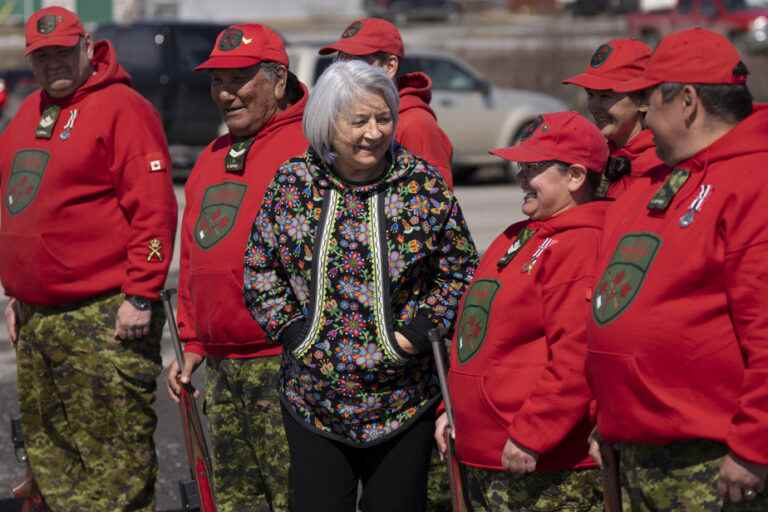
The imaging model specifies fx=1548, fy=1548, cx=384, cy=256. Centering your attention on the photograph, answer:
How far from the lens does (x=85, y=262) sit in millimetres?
5715

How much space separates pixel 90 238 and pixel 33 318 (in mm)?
408

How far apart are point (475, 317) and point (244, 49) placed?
1438mm

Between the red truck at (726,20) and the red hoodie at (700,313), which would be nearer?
the red hoodie at (700,313)

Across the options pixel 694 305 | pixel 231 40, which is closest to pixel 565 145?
pixel 694 305

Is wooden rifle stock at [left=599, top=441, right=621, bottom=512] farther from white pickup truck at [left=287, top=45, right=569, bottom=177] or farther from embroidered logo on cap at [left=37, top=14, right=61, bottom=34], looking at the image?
white pickup truck at [left=287, top=45, right=569, bottom=177]

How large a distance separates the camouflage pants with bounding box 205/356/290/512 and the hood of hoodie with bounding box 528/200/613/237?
4.06 feet

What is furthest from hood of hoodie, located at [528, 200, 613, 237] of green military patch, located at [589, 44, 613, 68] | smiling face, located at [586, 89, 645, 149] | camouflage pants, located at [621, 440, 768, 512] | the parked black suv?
the parked black suv

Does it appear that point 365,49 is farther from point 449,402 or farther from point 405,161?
point 449,402

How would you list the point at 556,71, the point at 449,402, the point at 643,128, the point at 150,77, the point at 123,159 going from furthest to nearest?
the point at 556,71 < the point at 150,77 < the point at 123,159 < the point at 643,128 < the point at 449,402

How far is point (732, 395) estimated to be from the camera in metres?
3.61

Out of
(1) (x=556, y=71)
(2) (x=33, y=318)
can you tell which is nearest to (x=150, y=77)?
(1) (x=556, y=71)

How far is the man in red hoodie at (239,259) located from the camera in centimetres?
509

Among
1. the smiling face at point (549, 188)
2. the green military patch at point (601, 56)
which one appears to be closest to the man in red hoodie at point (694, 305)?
the smiling face at point (549, 188)

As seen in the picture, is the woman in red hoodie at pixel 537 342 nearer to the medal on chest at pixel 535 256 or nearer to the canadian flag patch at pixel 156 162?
the medal on chest at pixel 535 256
